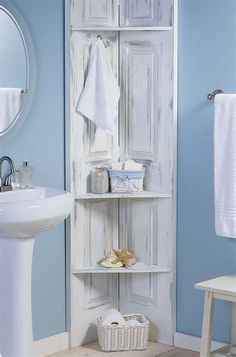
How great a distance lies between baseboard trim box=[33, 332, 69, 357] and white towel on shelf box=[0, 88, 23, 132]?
1.10 m

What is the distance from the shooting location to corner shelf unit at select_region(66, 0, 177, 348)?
12.5 feet

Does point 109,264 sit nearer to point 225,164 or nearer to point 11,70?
point 225,164

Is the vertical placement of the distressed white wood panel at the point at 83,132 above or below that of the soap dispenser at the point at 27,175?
above

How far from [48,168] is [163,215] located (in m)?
0.66

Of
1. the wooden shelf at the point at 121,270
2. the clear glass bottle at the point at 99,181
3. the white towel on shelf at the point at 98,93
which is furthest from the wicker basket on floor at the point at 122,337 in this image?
the white towel on shelf at the point at 98,93

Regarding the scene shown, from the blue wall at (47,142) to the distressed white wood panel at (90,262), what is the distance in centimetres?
7

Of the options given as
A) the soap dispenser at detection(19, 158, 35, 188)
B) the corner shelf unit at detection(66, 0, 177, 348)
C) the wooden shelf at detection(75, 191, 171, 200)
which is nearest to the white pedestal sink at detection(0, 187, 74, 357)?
the soap dispenser at detection(19, 158, 35, 188)

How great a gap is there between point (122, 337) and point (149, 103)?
1.22m

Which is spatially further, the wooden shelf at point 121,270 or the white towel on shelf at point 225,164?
the wooden shelf at point 121,270

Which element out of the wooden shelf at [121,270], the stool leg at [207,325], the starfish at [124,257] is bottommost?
the stool leg at [207,325]

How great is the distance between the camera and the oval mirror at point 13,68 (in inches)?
136

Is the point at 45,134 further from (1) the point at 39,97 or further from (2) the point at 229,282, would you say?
(2) the point at 229,282

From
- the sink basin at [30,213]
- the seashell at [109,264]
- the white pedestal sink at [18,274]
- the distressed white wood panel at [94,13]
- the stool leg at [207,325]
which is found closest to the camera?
the sink basin at [30,213]

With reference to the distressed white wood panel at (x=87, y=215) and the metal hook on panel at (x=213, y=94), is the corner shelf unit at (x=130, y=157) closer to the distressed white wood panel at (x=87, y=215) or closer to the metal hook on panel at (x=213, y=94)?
the distressed white wood panel at (x=87, y=215)
